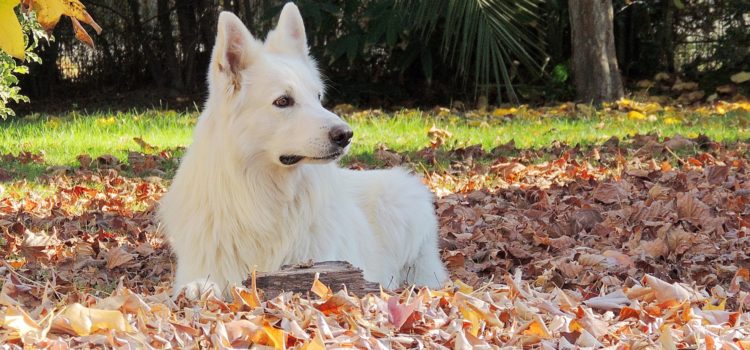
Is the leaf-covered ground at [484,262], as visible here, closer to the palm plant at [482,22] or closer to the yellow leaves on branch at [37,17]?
the yellow leaves on branch at [37,17]

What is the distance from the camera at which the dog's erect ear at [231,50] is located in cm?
395

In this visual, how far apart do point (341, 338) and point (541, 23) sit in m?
11.8

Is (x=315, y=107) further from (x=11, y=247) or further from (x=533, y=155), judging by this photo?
(x=533, y=155)

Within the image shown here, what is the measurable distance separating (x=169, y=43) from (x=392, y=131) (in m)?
7.30

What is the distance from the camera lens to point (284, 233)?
4055 millimetres

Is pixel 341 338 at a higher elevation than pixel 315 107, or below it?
below

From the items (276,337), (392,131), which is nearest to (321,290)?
(276,337)

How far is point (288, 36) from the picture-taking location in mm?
4316

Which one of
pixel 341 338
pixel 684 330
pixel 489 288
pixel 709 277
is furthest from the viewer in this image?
pixel 709 277

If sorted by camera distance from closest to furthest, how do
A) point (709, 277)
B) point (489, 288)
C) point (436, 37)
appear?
1. point (489, 288)
2. point (709, 277)
3. point (436, 37)

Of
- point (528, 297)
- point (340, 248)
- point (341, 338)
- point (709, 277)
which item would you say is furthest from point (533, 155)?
point (341, 338)

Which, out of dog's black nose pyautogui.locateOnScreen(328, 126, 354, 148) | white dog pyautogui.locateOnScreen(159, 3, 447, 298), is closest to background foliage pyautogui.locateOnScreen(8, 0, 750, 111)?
white dog pyautogui.locateOnScreen(159, 3, 447, 298)

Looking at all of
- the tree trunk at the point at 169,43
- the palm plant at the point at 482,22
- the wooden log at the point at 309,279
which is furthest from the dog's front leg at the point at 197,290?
the tree trunk at the point at 169,43

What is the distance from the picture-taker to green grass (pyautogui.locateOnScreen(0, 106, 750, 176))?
8.65 metres
